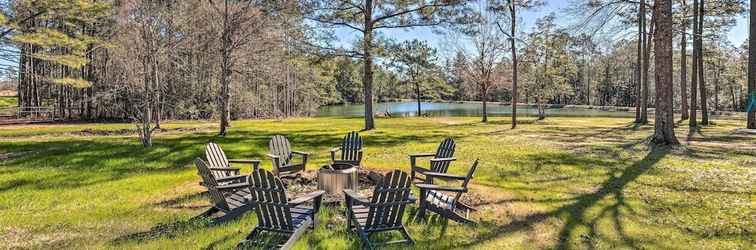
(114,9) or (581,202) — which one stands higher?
(114,9)

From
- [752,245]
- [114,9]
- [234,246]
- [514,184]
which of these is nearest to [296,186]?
[234,246]

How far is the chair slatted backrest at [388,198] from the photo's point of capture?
3979 millimetres

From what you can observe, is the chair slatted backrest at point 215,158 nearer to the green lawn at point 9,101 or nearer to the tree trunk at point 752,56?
the tree trunk at point 752,56

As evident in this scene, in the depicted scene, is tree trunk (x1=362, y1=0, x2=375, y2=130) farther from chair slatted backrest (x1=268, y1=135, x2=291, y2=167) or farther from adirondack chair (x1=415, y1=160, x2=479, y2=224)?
adirondack chair (x1=415, y1=160, x2=479, y2=224)

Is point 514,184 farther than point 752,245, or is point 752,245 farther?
point 514,184

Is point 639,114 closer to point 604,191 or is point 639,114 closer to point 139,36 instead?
point 604,191

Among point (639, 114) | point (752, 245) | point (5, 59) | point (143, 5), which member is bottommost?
point (752, 245)

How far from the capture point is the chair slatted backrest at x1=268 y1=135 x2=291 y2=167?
7.51 meters

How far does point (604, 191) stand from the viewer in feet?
21.1

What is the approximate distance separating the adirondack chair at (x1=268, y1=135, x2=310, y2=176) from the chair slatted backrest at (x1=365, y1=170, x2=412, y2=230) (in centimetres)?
324

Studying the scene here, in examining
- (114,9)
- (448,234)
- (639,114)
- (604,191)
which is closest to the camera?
(448,234)

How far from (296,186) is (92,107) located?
27.0m

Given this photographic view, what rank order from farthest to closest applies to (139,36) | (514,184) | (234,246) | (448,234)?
1. (139,36)
2. (514,184)
3. (448,234)
4. (234,246)

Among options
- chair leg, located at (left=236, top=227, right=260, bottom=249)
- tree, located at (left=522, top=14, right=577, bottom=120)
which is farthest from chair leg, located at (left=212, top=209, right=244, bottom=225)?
tree, located at (left=522, top=14, right=577, bottom=120)
